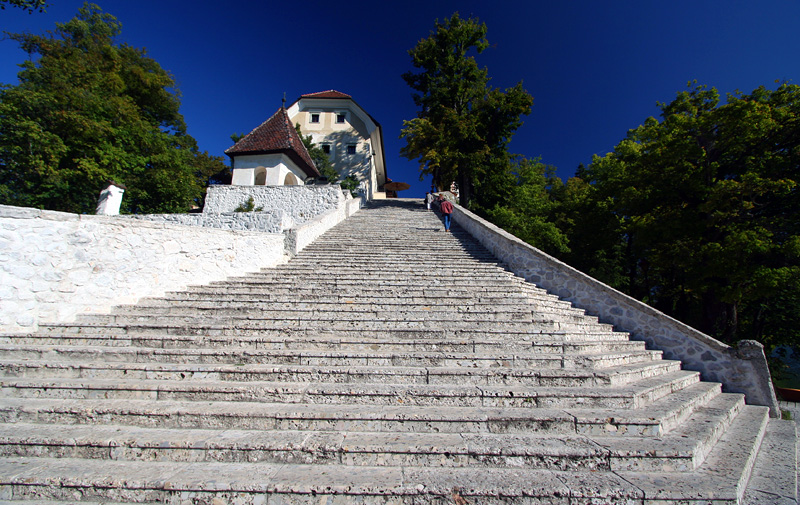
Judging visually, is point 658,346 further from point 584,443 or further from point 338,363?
point 338,363

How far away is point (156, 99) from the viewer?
67.1 ft

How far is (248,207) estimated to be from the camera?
14.3 m

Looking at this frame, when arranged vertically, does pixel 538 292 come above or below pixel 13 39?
below

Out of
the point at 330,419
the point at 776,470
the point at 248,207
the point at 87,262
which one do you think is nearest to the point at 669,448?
the point at 776,470

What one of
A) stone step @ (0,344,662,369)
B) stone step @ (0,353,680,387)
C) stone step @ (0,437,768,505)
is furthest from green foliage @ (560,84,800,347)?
stone step @ (0,437,768,505)

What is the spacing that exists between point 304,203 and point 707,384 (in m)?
15.1

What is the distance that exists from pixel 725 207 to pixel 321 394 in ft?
44.5

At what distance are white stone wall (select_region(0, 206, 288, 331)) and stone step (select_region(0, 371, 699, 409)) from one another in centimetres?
168

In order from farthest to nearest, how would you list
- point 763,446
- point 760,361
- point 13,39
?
point 13,39, point 760,361, point 763,446

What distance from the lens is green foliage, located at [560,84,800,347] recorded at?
29.4 feet

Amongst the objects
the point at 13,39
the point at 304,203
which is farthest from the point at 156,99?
the point at 304,203

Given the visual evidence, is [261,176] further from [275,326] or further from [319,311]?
[275,326]

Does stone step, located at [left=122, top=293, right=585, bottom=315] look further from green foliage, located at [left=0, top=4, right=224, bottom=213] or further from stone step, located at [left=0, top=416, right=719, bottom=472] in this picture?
green foliage, located at [left=0, top=4, right=224, bottom=213]

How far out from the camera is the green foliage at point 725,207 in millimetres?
8953
